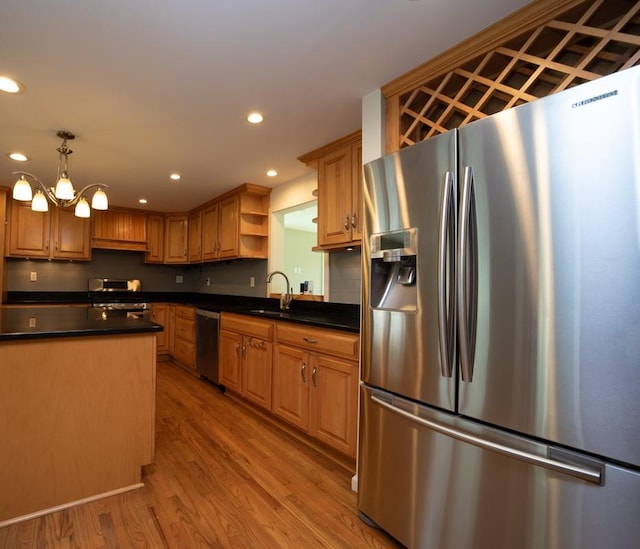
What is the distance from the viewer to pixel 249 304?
4.51 meters

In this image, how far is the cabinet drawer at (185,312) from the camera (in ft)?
14.9

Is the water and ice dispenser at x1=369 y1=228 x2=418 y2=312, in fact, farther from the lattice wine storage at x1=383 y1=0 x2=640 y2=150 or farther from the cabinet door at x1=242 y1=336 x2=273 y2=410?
the cabinet door at x1=242 y1=336 x2=273 y2=410

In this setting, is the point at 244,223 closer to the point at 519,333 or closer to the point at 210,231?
the point at 210,231

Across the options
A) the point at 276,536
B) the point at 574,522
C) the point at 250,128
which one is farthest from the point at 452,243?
the point at 250,128

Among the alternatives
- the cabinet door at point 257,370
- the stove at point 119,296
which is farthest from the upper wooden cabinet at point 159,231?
the cabinet door at point 257,370

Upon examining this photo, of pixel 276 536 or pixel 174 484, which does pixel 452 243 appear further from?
pixel 174 484

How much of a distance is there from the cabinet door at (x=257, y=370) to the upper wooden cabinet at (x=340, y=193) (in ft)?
3.35

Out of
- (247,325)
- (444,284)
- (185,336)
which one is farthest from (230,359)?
(444,284)

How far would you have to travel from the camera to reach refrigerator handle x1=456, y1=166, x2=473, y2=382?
1.24 metres

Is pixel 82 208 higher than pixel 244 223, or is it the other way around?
→ pixel 244 223

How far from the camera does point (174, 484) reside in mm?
2025

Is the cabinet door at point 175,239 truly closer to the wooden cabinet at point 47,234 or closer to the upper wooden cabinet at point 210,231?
the upper wooden cabinet at point 210,231

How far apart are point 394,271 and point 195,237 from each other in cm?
414

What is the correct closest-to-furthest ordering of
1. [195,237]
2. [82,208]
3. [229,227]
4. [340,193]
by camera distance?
1. [340,193]
2. [82,208]
3. [229,227]
4. [195,237]
